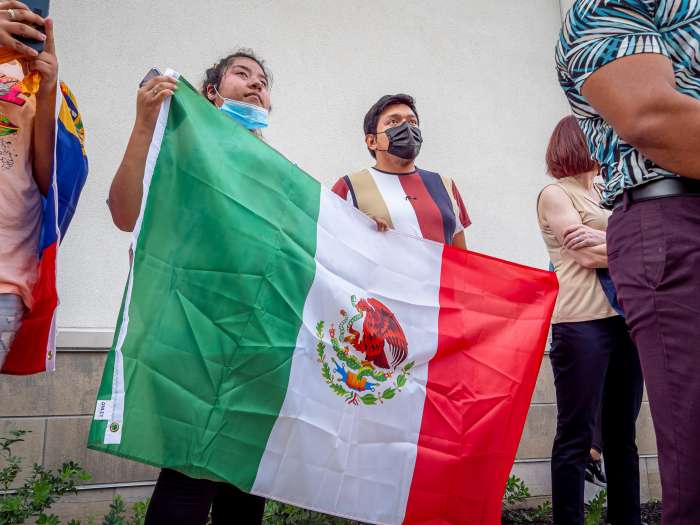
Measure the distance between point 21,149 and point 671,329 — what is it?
1747 millimetres

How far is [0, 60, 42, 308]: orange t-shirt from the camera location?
5.88 feet

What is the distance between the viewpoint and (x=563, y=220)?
290 cm

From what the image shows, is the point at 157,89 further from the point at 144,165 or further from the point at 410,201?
the point at 410,201

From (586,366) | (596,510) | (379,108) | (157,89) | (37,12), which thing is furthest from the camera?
(596,510)

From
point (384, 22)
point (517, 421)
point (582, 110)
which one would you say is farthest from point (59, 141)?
point (384, 22)

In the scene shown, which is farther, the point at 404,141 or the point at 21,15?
the point at 404,141

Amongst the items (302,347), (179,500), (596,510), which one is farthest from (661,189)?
(596,510)

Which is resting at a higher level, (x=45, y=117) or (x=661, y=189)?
(x=45, y=117)

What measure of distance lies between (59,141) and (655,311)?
66.3 inches

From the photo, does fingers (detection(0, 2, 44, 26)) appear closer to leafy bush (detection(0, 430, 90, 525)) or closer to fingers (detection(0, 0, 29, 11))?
fingers (detection(0, 0, 29, 11))

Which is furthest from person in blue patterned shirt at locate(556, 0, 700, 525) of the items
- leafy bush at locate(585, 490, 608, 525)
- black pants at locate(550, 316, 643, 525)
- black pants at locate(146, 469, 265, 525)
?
leafy bush at locate(585, 490, 608, 525)

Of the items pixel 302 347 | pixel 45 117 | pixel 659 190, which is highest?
pixel 45 117

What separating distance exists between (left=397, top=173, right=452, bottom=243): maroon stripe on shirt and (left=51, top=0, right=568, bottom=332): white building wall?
1.27 meters

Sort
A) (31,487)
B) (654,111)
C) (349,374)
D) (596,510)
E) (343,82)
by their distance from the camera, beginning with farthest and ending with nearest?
1. (343,82)
2. (596,510)
3. (31,487)
4. (349,374)
5. (654,111)
